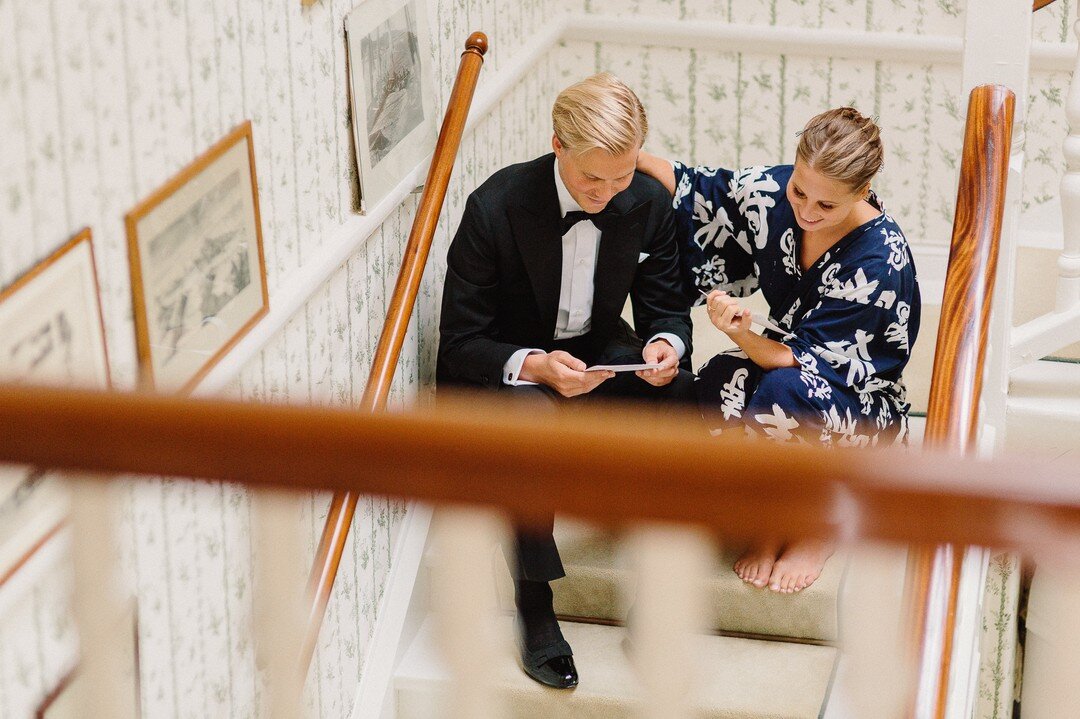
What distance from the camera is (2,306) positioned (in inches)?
54.7

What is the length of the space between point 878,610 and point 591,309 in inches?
81.3

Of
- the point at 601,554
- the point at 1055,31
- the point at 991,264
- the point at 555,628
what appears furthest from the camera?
the point at 1055,31

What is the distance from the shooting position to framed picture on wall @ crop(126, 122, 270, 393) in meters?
1.73

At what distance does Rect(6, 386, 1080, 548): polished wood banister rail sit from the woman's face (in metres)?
1.80

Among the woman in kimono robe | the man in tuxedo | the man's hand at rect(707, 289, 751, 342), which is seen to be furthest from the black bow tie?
the man's hand at rect(707, 289, 751, 342)

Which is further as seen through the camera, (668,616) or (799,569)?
(799,569)

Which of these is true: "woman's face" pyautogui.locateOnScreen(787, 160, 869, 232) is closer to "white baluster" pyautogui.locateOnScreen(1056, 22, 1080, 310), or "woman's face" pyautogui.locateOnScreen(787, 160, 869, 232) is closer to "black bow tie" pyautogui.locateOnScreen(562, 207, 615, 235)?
"black bow tie" pyautogui.locateOnScreen(562, 207, 615, 235)

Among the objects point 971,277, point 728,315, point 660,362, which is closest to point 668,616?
point 971,277

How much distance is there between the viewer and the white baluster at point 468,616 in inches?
35.3

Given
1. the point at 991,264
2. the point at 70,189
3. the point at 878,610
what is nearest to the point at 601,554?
the point at 991,264

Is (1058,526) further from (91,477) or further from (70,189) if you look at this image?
(70,189)

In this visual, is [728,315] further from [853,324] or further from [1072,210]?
[1072,210]

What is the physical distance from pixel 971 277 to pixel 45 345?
1.51 m

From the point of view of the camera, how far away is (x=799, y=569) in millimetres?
2836
